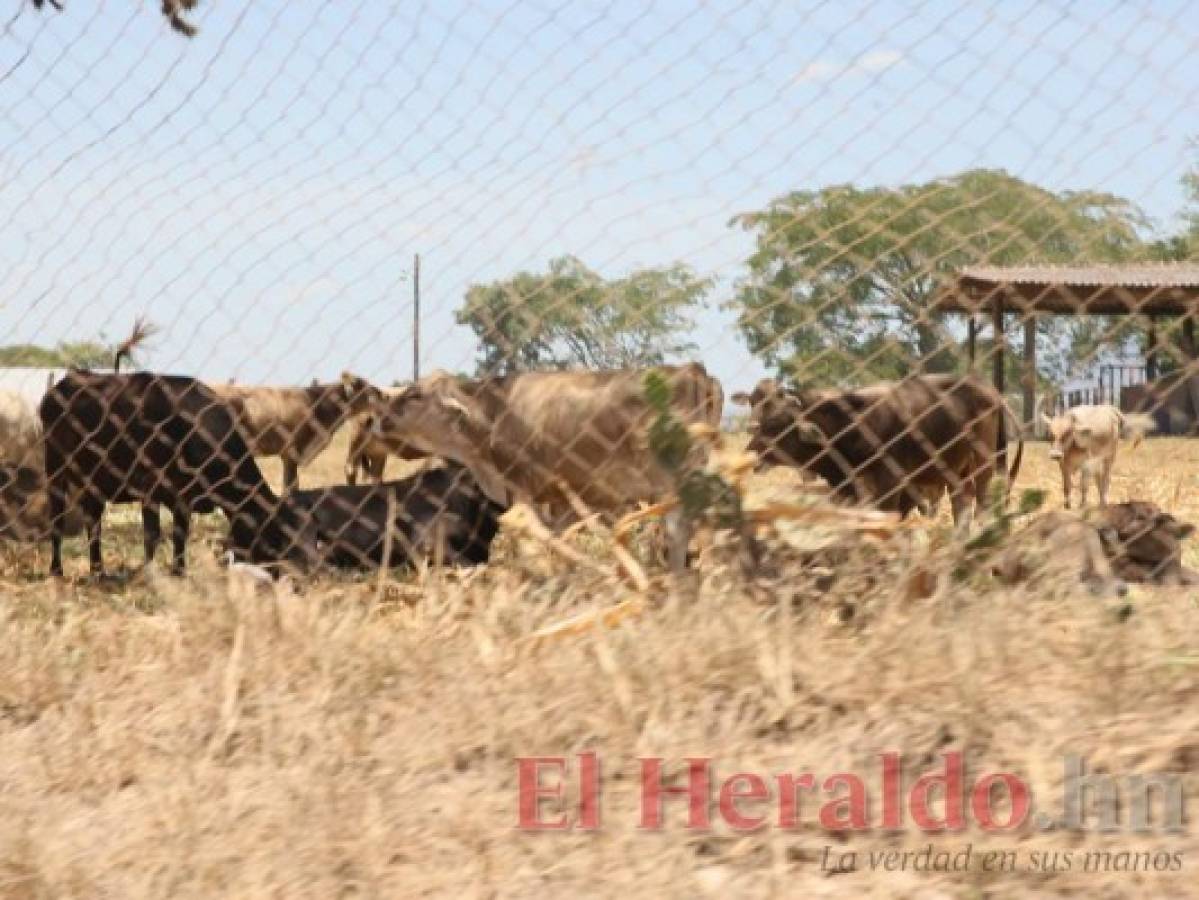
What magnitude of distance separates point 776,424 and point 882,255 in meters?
3.10

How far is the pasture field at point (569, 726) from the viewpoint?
8.14ft

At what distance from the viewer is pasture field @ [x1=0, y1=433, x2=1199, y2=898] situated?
2480mm

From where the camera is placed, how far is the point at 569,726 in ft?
9.74

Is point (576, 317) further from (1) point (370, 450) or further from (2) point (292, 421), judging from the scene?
(2) point (292, 421)

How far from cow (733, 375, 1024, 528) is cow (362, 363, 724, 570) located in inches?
16.6

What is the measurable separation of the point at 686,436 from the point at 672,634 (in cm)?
63

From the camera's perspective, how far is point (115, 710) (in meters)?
3.44

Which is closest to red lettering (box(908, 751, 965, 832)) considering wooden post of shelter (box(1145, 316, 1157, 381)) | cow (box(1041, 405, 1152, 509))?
wooden post of shelter (box(1145, 316, 1157, 381))

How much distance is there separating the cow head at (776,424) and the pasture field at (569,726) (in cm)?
89

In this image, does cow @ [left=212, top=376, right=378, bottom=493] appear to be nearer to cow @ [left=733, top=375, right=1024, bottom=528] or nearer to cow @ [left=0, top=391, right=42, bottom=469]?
cow @ [left=0, top=391, right=42, bottom=469]

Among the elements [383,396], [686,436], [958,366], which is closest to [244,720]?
[686,436]

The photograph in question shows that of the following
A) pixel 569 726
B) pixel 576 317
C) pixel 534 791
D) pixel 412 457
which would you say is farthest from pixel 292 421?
pixel 534 791

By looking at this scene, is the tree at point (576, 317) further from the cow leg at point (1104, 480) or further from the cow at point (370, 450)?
the cow leg at point (1104, 480)

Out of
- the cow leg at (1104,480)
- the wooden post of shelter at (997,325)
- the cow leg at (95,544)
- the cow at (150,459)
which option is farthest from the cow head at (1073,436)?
the wooden post of shelter at (997,325)
